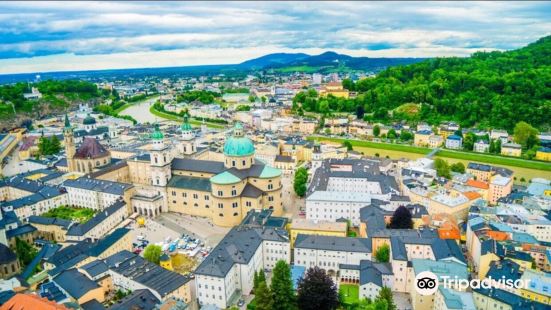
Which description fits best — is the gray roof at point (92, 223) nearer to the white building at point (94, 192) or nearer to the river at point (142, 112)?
the white building at point (94, 192)

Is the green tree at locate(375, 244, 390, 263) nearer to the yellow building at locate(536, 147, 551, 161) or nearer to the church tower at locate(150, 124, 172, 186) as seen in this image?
the church tower at locate(150, 124, 172, 186)

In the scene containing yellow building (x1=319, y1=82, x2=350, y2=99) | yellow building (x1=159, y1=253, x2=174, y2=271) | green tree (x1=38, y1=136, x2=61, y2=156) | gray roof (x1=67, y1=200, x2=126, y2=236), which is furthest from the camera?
yellow building (x1=319, y1=82, x2=350, y2=99)

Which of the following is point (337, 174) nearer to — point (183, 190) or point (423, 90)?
point (183, 190)

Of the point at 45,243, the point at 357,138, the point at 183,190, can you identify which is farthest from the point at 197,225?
the point at 357,138

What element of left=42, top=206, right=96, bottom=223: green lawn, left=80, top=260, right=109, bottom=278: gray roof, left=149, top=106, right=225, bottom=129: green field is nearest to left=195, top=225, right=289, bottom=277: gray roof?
left=80, top=260, right=109, bottom=278: gray roof

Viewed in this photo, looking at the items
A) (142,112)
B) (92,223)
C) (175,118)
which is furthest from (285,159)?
(142,112)

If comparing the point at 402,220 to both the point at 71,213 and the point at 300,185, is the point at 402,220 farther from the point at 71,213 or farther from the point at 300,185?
the point at 71,213
